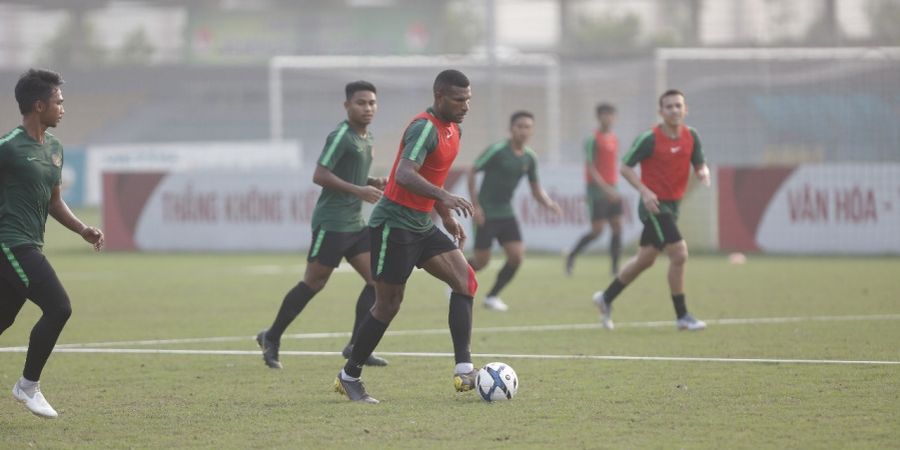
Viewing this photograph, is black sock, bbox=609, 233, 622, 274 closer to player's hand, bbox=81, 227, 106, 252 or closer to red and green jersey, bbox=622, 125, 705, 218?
red and green jersey, bbox=622, 125, 705, 218

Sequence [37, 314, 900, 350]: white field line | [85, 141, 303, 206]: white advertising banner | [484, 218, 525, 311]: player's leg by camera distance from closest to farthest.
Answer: [37, 314, 900, 350]: white field line < [484, 218, 525, 311]: player's leg < [85, 141, 303, 206]: white advertising banner

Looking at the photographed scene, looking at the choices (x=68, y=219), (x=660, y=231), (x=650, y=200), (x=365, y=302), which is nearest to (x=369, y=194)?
(x=365, y=302)

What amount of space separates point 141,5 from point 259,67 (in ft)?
15.6

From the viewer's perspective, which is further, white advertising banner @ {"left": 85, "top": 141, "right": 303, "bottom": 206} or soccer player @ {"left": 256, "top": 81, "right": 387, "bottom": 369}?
white advertising banner @ {"left": 85, "top": 141, "right": 303, "bottom": 206}

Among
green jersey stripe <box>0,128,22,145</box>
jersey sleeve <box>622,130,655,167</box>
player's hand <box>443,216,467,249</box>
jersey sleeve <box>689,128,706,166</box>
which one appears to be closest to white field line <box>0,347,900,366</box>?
player's hand <box>443,216,467,249</box>

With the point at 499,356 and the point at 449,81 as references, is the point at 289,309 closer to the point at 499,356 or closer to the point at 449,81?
the point at 499,356

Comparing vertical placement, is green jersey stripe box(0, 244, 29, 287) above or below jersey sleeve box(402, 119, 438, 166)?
below

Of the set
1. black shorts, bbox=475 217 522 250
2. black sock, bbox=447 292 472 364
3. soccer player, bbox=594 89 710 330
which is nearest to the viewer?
black sock, bbox=447 292 472 364

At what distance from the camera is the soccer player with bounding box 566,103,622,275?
834 inches

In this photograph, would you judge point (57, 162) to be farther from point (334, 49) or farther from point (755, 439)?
point (334, 49)

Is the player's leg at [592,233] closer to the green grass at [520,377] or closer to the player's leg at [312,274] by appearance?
the green grass at [520,377]

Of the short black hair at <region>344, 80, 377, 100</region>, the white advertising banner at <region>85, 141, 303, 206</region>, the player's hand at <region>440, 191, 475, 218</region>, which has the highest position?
the short black hair at <region>344, 80, 377, 100</region>

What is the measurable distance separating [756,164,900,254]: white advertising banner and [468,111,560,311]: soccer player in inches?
367

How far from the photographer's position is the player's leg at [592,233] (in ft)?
69.8
